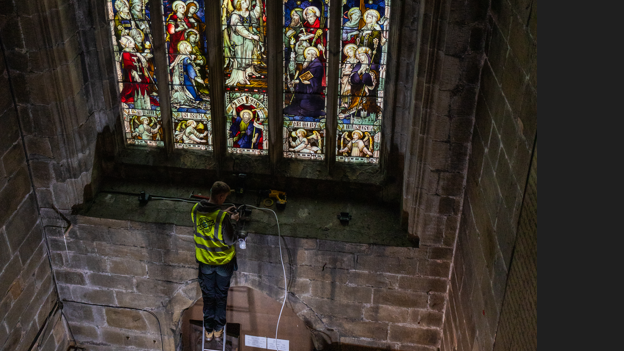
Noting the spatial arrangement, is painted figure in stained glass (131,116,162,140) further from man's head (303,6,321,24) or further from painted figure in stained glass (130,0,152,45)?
man's head (303,6,321,24)

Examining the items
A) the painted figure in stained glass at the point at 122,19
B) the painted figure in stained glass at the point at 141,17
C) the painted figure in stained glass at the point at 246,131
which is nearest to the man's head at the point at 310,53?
the painted figure in stained glass at the point at 246,131

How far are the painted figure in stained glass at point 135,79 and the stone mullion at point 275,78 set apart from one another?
4.25 ft

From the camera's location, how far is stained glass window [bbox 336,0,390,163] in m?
6.51

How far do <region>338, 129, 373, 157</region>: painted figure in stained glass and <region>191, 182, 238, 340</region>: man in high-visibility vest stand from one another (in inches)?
55.5

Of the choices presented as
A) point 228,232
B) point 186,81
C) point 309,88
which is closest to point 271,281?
point 228,232

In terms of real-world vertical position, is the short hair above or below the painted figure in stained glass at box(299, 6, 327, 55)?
below

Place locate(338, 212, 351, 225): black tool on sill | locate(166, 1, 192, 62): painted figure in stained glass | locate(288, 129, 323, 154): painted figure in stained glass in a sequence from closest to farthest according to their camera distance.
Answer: locate(166, 1, 192, 62): painted figure in stained glass → locate(338, 212, 351, 225): black tool on sill → locate(288, 129, 323, 154): painted figure in stained glass

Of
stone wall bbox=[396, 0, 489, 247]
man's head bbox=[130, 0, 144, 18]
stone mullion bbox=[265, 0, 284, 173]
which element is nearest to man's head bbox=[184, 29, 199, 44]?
man's head bbox=[130, 0, 144, 18]

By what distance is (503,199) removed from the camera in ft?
15.7

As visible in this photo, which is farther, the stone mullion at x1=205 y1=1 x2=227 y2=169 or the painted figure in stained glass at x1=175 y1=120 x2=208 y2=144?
the painted figure in stained glass at x1=175 y1=120 x2=208 y2=144

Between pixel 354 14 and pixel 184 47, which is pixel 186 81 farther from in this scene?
pixel 354 14

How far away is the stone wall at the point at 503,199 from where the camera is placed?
4.16 meters

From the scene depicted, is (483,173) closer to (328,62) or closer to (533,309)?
(533,309)

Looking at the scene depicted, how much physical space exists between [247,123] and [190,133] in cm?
66
